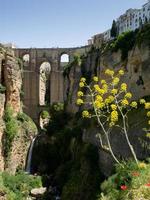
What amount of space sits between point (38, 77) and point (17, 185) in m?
34.9

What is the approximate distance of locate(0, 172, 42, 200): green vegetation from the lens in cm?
2406

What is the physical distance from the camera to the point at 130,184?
12.0 m

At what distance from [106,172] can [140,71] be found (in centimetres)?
709

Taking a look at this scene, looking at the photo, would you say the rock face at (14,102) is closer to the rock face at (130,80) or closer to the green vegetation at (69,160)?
the green vegetation at (69,160)

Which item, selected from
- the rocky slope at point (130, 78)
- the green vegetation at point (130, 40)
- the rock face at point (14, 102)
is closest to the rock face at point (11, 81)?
the rock face at point (14, 102)

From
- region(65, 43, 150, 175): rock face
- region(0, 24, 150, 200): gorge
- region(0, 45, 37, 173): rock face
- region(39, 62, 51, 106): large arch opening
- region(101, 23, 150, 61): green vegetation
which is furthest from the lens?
region(39, 62, 51, 106): large arch opening

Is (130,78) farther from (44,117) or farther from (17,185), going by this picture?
(44,117)

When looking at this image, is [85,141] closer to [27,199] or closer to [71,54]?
[27,199]

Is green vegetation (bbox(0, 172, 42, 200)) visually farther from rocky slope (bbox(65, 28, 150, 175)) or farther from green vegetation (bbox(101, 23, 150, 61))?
green vegetation (bbox(101, 23, 150, 61))

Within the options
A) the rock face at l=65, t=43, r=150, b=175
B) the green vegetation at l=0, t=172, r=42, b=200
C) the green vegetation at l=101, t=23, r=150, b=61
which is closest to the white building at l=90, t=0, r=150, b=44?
the rock face at l=65, t=43, r=150, b=175

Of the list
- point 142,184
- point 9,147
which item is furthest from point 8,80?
point 142,184

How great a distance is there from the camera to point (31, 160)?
32.7m

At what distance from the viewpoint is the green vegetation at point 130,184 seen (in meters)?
9.84

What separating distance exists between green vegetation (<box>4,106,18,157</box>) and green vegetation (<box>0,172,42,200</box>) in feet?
6.38
